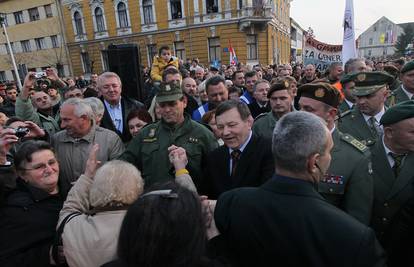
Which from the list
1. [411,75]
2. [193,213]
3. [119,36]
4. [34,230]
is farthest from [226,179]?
[119,36]

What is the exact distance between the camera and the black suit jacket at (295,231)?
1.19 m

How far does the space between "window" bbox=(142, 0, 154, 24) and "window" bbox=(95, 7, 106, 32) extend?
4.67 meters

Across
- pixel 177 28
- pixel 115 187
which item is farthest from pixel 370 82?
pixel 177 28

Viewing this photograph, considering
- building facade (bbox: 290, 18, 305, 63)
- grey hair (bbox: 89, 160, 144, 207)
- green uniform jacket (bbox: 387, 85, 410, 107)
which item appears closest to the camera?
grey hair (bbox: 89, 160, 144, 207)

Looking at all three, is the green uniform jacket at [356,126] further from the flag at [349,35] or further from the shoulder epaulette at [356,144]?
the flag at [349,35]

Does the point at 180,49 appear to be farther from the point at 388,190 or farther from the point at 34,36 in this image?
the point at 388,190

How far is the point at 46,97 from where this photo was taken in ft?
14.8

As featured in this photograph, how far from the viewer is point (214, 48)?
965 inches

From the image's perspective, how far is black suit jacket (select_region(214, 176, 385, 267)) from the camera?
119 centimetres

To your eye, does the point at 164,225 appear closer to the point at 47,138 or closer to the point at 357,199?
the point at 357,199

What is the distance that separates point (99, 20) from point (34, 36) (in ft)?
30.3

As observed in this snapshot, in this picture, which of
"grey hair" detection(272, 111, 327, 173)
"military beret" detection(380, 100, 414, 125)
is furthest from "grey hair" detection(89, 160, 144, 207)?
"military beret" detection(380, 100, 414, 125)

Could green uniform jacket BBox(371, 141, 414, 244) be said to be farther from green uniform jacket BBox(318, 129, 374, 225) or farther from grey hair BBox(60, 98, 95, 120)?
grey hair BBox(60, 98, 95, 120)

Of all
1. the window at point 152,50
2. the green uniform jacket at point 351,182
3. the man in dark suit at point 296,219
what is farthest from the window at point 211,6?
the man in dark suit at point 296,219
